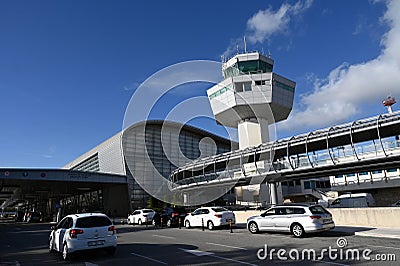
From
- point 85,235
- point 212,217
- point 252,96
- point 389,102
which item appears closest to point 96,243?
point 85,235

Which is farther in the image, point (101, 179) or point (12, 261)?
point (101, 179)

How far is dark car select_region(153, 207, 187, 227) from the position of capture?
25266 millimetres

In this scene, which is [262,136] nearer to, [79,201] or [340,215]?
[340,215]

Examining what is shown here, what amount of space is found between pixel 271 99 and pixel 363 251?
4539 centimetres

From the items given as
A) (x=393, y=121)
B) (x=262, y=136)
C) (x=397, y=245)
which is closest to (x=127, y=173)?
(x=262, y=136)

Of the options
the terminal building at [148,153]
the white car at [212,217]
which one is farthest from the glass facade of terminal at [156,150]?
the white car at [212,217]

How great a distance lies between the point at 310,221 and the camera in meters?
14.6

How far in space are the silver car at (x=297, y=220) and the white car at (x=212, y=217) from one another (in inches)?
162

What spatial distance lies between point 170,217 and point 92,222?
589 inches

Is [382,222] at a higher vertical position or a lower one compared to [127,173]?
lower

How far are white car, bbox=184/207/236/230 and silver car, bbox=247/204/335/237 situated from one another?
411 centimetres

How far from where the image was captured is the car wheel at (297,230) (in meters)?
14.8

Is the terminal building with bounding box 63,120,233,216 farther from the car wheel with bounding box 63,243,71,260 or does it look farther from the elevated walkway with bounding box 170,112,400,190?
the car wheel with bounding box 63,243,71,260

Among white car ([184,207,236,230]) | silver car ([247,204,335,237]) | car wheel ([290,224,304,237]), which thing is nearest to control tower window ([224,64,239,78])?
white car ([184,207,236,230])
